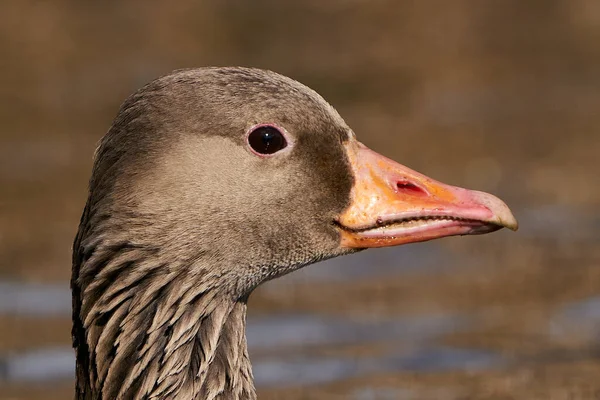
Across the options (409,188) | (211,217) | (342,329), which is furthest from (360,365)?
(211,217)

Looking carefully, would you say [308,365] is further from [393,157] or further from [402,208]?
[393,157]

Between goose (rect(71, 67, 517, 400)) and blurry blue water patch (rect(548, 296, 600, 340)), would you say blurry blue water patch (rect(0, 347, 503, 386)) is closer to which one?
blurry blue water patch (rect(548, 296, 600, 340))

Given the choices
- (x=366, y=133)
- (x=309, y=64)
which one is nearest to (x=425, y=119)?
(x=366, y=133)

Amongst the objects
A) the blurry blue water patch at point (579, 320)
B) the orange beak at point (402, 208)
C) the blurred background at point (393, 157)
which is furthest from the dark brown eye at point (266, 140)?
the blurry blue water patch at point (579, 320)

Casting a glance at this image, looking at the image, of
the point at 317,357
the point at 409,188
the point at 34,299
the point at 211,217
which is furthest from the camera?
the point at 34,299

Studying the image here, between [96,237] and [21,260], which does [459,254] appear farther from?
[96,237]

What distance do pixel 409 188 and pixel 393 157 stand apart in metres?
→ 9.45

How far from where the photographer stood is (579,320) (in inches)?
504

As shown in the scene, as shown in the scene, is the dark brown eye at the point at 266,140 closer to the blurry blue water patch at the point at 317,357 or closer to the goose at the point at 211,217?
the goose at the point at 211,217

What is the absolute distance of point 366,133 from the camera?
1891 cm

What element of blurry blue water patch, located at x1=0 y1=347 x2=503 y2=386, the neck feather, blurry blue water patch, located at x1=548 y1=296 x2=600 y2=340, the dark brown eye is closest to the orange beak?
the dark brown eye

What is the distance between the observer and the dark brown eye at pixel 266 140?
785 centimetres

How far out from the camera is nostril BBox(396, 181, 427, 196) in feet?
26.7

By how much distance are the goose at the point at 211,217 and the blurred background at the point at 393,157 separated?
142 inches
